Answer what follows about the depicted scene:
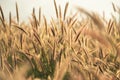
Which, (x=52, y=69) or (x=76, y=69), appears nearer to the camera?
(x=76, y=69)

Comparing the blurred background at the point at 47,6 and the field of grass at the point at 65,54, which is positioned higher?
the blurred background at the point at 47,6

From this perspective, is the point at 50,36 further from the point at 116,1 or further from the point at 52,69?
the point at 116,1

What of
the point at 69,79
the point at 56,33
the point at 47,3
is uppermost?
the point at 47,3

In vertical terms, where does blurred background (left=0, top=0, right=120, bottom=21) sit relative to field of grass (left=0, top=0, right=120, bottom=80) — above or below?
→ above

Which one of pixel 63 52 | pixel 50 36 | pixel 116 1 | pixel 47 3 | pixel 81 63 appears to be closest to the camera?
pixel 81 63

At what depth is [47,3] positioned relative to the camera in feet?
5.50

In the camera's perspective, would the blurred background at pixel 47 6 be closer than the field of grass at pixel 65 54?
No

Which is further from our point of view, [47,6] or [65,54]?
[47,6]

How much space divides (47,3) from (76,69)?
99 centimetres

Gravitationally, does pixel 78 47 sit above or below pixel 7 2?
below

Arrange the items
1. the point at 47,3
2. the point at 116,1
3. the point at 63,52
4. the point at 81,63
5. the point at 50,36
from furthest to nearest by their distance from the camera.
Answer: the point at 47,3 → the point at 116,1 → the point at 50,36 → the point at 63,52 → the point at 81,63

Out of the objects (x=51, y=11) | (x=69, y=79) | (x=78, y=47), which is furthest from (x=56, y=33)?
(x=51, y=11)

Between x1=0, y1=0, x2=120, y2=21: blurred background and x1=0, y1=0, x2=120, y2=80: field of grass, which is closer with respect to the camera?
x1=0, y1=0, x2=120, y2=80: field of grass

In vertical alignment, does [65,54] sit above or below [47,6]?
below
